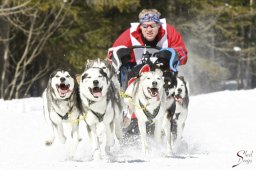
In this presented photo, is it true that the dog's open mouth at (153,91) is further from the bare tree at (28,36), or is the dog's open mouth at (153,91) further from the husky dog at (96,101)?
the bare tree at (28,36)

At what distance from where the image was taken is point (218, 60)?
102 ft

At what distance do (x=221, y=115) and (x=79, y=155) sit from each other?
4820 millimetres

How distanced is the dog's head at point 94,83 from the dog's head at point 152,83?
1.86ft

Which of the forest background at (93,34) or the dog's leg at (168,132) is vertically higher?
the forest background at (93,34)

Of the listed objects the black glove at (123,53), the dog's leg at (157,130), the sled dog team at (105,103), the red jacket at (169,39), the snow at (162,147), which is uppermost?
the red jacket at (169,39)

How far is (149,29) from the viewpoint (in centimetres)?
852

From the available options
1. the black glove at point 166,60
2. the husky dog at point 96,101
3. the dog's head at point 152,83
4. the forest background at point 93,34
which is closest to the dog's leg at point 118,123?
the husky dog at point 96,101

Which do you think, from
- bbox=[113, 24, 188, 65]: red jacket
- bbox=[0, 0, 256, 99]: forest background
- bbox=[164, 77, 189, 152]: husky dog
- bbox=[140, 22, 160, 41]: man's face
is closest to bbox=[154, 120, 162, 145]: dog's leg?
bbox=[164, 77, 189, 152]: husky dog

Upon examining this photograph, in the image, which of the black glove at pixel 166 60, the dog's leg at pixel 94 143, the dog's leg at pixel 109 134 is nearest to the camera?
the dog's leg at pixel 94 143

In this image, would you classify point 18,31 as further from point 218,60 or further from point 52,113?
point 52,113

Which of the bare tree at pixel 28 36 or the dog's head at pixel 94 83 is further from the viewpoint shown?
the bare tree at pixel 28 36

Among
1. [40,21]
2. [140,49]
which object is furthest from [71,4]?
[140,49]

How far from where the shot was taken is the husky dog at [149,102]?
7.39m

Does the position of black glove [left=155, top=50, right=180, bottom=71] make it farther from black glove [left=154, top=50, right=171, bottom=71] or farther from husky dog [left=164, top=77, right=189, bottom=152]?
husky dog [left=164, top=77, right=189, bottom=152]
